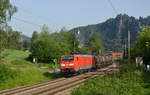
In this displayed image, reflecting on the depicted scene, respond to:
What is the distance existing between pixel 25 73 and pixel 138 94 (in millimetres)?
16246

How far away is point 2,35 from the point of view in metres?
24.0

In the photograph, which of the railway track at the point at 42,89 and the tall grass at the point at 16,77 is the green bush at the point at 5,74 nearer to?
the tall grass at the point at 16,77

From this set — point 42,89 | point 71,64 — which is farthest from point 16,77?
point 71,64

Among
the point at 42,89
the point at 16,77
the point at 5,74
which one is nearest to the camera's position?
the point at 42,89

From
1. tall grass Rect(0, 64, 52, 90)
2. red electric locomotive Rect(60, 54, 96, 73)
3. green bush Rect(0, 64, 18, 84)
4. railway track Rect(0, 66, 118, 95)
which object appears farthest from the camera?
red electric locomotive Rect(60, 54, 96, 73)

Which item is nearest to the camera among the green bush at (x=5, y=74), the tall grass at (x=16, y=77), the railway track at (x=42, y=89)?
the railway track at (x=42, y=89)

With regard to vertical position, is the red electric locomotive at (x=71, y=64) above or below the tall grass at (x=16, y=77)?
above

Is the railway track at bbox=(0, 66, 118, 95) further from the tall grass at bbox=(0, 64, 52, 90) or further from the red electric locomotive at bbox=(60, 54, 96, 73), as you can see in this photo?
the red electric locomotive at bbox=(60, 54, 96, 73)

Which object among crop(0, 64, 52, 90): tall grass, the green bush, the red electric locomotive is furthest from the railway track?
the red electric locomotive

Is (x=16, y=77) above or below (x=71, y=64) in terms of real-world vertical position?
below

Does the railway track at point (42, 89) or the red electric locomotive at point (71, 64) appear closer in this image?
the railway track at point (42, 89)

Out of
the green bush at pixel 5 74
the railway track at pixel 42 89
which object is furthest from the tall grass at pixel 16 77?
the railway track at pixel 42 89

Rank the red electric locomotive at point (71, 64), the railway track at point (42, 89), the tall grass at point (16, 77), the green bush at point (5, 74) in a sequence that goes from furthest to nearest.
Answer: the red electric locomotive at point (71, 64) → the green bush at point (5, 74) → the tall grass at point (16, 77) → the railway track at point (42, 89)

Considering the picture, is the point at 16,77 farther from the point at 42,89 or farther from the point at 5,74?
the point at 42,89
